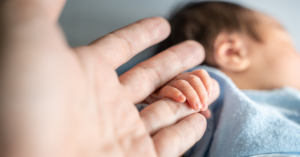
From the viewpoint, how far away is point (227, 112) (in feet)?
2.25

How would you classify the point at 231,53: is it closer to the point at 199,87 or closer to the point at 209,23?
the point at 209,23

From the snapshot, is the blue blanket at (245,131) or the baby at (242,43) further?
the baby at (242,43)

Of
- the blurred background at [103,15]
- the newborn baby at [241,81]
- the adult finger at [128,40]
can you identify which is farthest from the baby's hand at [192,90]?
the blurred background at [103,15]

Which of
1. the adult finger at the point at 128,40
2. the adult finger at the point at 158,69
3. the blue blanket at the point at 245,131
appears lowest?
the blue blanket at the point at 245,131

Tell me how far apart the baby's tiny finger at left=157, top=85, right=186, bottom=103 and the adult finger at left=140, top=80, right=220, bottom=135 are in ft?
0.05

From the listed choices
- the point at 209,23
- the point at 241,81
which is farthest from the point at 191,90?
the point at 209,23

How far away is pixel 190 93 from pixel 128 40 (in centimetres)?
21

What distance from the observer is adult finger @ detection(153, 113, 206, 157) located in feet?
1.50

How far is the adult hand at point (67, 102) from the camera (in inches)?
11.7

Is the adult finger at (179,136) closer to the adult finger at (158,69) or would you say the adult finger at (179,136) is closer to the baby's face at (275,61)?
the adult finger at (158,69)

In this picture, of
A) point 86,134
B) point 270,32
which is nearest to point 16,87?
point 86,134

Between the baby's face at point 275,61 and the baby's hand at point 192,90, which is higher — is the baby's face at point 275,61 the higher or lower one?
the lower one

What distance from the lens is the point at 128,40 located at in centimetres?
57

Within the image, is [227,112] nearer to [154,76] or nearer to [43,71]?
[154,76]
